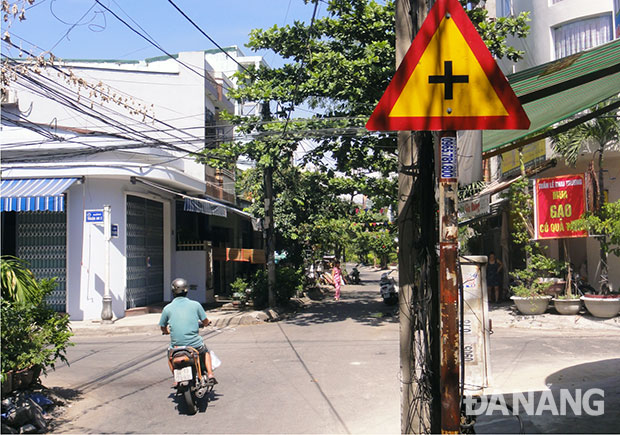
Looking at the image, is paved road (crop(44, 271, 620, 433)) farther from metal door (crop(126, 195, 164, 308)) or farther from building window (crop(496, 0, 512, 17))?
building window (crop(496, 0, 512, 17))

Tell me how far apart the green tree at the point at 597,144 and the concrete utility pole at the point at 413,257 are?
34.1ft

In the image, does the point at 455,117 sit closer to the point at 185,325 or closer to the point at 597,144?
the point at 185,325

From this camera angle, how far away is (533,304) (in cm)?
1373

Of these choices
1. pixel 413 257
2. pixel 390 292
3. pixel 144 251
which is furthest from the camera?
pixel 390 292

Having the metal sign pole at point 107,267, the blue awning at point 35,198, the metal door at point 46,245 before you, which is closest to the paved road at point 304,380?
the metal sign pole at point 107,267

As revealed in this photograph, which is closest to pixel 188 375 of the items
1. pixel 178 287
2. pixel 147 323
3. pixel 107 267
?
pixel 178 287

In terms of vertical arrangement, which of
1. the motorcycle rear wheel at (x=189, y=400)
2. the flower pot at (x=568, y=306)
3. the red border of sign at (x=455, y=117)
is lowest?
the motorcycle rear wheel at (x=189, y=400)

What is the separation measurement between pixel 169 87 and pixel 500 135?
1714cm

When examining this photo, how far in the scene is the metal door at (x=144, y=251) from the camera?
55.8ft

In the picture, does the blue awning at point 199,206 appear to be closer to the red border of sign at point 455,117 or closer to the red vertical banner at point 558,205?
the red vertical banner at point 558,205

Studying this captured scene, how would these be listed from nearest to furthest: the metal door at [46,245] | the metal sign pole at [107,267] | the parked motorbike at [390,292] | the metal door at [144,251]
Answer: the metal sign pole at [107,267] < the metal door at [46,245] < the metal door at [144,251] < the parked motorbike at [390,292]

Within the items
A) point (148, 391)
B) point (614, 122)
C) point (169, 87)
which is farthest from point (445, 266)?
point (169, 87)

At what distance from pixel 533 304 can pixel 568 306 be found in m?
0.80

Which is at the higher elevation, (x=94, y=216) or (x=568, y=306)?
(x=94, y=216)
